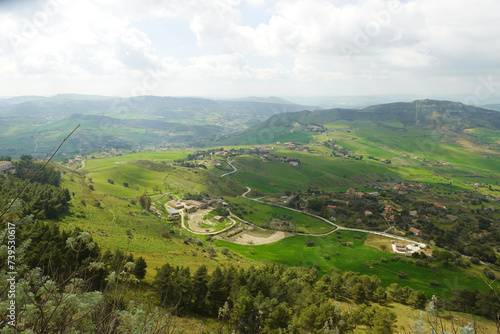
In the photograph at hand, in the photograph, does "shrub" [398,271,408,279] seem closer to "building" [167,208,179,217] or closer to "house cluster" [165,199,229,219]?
"house cluster" [165,199,229,219]

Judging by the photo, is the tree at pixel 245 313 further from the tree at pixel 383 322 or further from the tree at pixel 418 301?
the tree at pixel 418 301

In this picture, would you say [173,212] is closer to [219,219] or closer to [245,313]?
[219,219]

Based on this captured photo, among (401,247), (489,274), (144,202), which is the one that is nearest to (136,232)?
(144,202)

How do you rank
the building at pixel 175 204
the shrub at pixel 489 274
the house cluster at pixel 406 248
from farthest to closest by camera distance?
the building at pixel 175 204
the house cluster at pixel 406 248
the shrub at pixel 489 274

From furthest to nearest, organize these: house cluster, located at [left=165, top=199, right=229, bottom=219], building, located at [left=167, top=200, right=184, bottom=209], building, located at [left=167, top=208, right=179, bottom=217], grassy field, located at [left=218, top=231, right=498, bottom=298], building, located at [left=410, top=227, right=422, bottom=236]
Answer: building, located at [left=167, top=200, right=184, bottom=209] → house cluster, located at [left=165, top=199, right=229, bottom=219] → building, located at [left=167, top=208, right=179, bottom=217] → building, located at [left=410, top=227, right=422, bottom=236] → grassy field, located at [left=218, top=231, right=498, bottom=298]

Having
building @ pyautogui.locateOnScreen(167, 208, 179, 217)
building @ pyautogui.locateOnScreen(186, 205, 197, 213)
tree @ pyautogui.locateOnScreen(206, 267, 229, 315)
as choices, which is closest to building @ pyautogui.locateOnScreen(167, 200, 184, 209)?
building @ pyautogui.locateOnScreen(186, 205, 197, 213)

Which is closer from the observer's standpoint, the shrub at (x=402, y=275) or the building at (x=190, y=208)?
the shrub at (x=402, y=275)

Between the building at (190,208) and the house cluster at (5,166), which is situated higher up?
the house cluster at (5,166)

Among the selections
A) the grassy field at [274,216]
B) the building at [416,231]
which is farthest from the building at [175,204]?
the building at [416,231]
